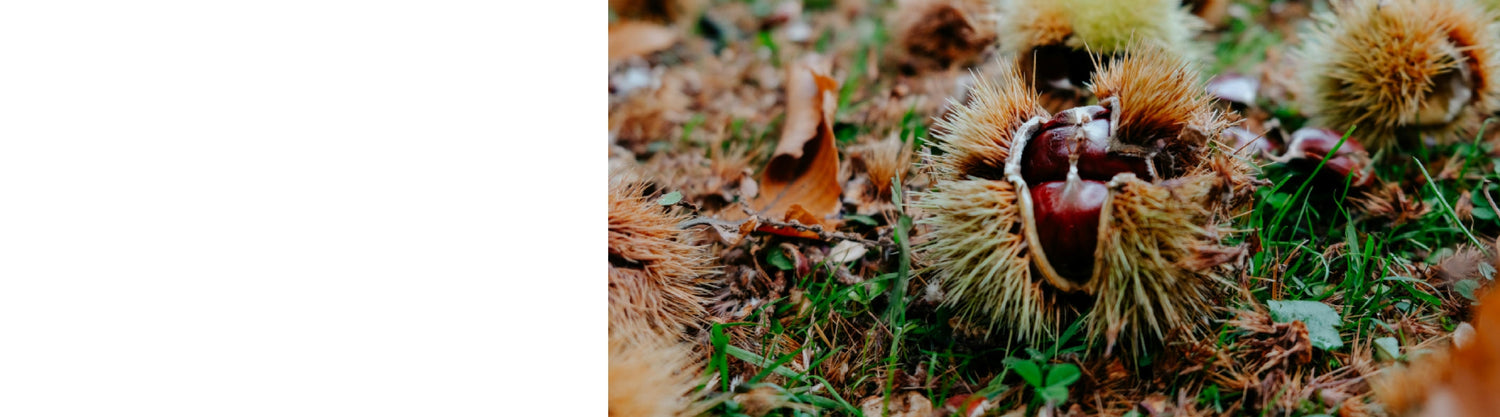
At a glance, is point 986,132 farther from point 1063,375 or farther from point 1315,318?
point 1315,318

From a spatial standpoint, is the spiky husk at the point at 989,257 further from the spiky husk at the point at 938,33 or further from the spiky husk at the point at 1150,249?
the spiky husk at the point at 938,33

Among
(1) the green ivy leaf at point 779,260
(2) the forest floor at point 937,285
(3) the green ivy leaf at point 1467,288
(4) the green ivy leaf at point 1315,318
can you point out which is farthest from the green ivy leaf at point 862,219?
(3) the green ivy leaf at point 1467,288

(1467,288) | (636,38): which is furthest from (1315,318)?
(636,38)

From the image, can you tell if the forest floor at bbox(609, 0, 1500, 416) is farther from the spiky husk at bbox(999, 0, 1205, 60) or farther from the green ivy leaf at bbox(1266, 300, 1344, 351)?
the spiky husk at bbox(999, 0, 1205, 60)
